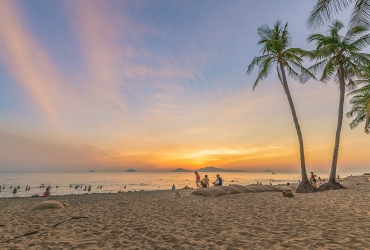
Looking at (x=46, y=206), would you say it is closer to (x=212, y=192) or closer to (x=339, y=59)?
(x=212, y=192)

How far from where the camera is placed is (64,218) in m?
8.15

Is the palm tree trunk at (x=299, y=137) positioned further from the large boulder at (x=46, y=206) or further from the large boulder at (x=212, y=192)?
the large boulder at (x=46, y=206)

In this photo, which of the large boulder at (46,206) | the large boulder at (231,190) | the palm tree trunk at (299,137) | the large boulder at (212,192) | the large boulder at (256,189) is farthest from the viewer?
the large boulder at (256,189)

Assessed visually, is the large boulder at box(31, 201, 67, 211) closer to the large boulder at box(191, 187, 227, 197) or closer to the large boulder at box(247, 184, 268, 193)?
the large boulder at box(191, 187, 227, 197)

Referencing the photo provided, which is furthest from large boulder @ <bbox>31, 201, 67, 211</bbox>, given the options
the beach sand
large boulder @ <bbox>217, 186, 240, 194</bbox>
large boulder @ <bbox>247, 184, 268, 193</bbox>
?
large boulder @ <bbox>247, 184, 268, 193</bbox>

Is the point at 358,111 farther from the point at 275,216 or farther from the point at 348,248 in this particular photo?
the point at 348,248

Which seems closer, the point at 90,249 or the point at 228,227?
the point at 90,249

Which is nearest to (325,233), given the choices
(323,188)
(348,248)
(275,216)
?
(348,248)

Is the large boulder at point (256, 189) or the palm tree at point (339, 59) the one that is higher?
the palm tree at point (339, 59)

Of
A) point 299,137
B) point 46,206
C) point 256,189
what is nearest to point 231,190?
point 256,189

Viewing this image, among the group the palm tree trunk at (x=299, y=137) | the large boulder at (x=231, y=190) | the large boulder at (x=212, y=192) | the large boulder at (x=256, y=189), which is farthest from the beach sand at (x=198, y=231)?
the palm tree trunk at (x=299, y=137)

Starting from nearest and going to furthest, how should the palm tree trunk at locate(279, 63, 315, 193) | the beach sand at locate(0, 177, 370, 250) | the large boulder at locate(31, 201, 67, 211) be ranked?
the beach sand at locate(0, 177, 370, 250) → the large boulder at locate(31, 201, 67, 211) → the palm tree trunk at locate(279, 63, 315, 193)

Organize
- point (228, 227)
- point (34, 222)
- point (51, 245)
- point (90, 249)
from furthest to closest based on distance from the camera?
point (34, 222)
point (228, 227)
point (51, 245)
point (90, 249)

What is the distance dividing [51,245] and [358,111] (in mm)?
40203
